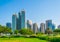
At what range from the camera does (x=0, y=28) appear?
100562mm

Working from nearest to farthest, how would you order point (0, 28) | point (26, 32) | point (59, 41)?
1. point (59, 41)
2. point (0, 28)
3. point (26, 32)

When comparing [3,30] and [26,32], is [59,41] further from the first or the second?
[26,32]

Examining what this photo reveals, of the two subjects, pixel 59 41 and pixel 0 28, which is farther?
pixel 0 28

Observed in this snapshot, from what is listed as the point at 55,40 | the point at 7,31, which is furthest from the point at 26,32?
the point at 55,40

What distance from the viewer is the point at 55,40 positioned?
33.5 meters

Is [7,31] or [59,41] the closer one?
[59,41]

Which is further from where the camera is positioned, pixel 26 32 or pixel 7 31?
pixel 26 32

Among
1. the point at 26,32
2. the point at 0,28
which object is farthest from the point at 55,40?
the point at 26,32

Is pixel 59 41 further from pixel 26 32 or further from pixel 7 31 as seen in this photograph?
pixel 26 32

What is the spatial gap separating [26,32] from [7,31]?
54.9ft

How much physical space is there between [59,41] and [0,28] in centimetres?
7179

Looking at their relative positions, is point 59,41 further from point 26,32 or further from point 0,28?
point 26,32

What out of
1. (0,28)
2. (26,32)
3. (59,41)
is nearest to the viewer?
(59,41)

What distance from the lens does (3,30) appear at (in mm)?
104062
